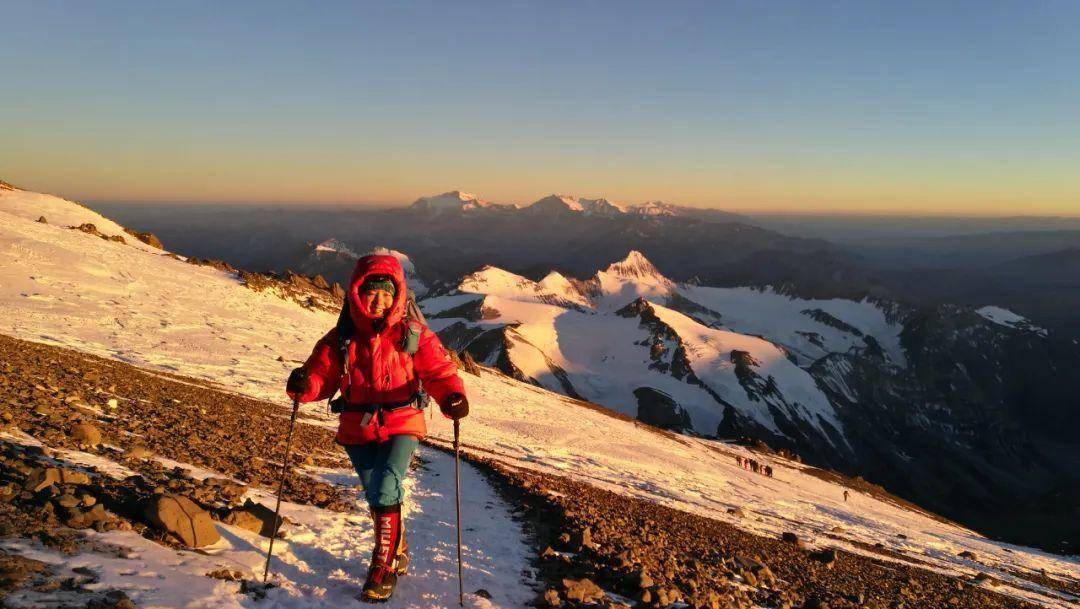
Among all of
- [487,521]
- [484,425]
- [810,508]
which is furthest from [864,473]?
[487,521]

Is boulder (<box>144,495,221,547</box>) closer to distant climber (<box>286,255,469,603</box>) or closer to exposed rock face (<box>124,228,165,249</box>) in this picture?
distant climber (<box>286,255,469,603</box>)

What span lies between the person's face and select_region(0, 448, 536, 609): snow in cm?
292

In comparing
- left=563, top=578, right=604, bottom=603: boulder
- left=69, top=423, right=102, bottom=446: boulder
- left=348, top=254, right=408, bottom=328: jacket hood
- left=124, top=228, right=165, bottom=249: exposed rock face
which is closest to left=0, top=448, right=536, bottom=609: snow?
left=563, top=578, right=604, bottom=603: boulder

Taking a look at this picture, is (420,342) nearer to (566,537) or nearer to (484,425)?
(566,537)

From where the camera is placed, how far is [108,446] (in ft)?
28.6

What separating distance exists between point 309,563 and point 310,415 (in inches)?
541

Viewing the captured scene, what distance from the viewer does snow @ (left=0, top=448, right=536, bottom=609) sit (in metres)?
4.98

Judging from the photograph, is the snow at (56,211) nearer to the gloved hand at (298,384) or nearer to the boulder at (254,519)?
the boulder at (254,519)

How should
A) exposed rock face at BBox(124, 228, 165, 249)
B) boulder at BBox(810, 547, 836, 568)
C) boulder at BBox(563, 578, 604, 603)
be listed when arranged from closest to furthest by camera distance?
boulder at BBox(563, 578, 604, 603) → boulder at BBox(810, 547, 836, 568) → exposed rock face at BBox(124, 228, 165, 249)

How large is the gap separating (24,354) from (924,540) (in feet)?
127

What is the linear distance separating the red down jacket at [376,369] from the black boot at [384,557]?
0.85 m

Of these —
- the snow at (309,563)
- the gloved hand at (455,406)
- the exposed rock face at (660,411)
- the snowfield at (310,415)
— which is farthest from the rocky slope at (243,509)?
the exposed rock face at (660,411)

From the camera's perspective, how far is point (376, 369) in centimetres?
630

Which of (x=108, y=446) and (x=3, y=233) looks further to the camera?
(x=3, y=233)
